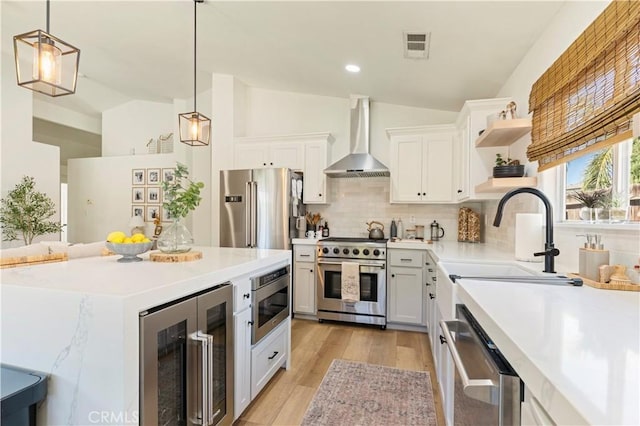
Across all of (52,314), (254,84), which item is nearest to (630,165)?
(52,314)

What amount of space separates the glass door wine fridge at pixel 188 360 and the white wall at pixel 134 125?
18.0ft

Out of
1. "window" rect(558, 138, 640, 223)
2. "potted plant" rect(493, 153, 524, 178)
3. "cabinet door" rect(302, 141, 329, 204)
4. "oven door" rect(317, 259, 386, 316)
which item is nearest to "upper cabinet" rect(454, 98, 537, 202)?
"potted plant" rect(493, 153, 524, 178)

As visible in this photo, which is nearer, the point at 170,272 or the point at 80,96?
the point at 170,272

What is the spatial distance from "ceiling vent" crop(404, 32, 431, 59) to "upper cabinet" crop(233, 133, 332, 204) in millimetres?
1586

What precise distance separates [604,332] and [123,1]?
13.2 ft

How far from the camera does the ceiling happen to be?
6.99 feet

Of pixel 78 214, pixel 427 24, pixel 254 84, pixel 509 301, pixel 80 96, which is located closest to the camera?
pixel 509 301

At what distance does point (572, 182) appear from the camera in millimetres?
1910

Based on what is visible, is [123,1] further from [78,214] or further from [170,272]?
[78,214]

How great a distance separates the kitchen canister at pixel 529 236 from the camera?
1.95 metres

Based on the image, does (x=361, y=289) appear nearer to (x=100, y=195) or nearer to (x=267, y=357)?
(x=267, y=357)

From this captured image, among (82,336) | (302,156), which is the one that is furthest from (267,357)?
(302,156)

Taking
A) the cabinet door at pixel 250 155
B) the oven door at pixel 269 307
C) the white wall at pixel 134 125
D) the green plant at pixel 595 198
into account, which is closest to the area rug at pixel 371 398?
the oven door at pixel 269 307

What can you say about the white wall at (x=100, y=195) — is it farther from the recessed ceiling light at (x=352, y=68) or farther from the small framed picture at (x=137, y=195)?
the recessed ceiling light at (x=352, y=68)
